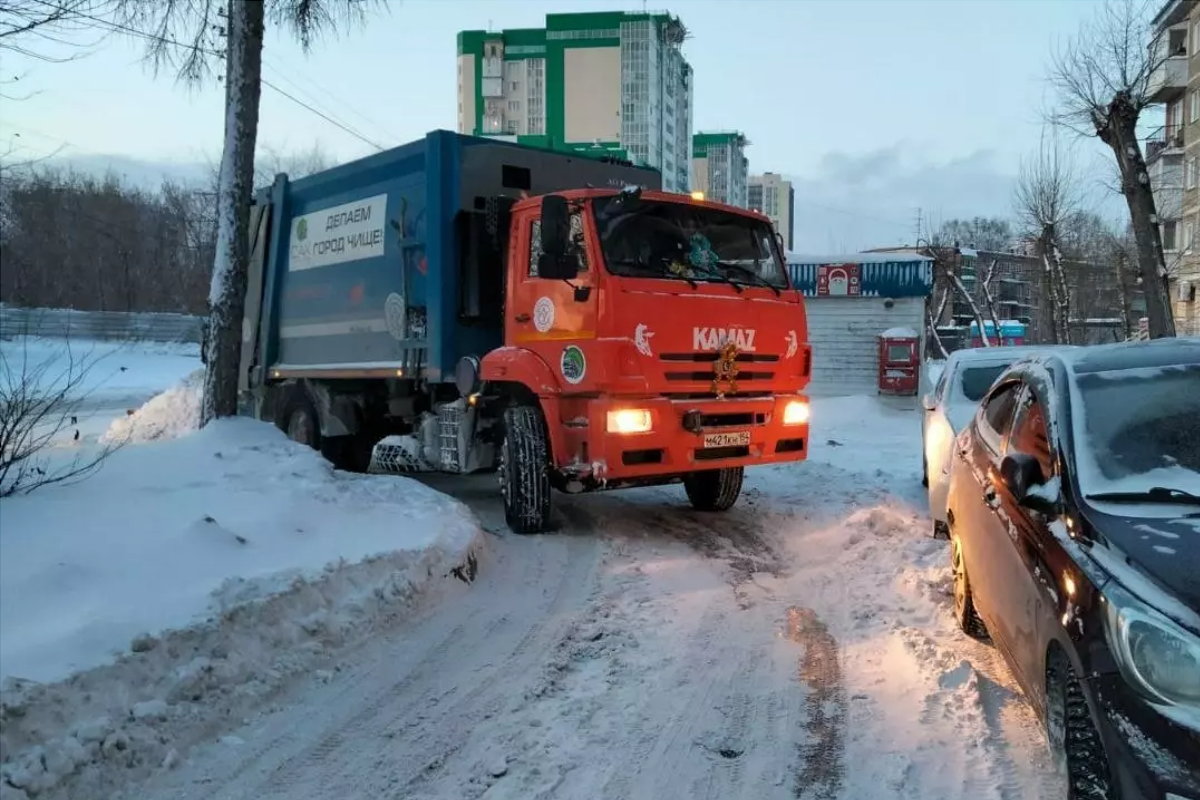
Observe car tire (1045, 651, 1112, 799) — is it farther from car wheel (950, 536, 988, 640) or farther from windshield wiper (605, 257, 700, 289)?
windshield wiper (605, 257, 700, 289)

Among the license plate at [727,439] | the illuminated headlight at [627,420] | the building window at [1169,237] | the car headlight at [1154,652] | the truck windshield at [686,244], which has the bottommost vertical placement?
the car headlight at [1154,652]

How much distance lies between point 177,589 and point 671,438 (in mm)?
3841

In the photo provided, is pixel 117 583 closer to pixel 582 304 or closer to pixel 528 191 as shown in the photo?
pixel 582 304

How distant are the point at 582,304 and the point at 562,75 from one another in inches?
3474

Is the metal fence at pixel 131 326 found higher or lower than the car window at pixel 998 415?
higher

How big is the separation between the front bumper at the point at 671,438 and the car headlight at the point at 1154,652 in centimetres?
459

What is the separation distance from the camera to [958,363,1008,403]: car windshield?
878 centimetres

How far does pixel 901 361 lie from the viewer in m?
22.3

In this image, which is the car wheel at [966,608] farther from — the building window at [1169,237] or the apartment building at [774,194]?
the apartment building at [774,194]

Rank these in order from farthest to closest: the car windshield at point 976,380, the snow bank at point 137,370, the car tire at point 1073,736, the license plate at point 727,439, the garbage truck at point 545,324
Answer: the snow bank at point 137,370 < the car windshield at point 976,380 < the license plate at point 727,439 < the garbage truck at point 545,324 < the car tire at point 1073,736

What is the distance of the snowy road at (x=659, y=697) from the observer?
3504 millimetres

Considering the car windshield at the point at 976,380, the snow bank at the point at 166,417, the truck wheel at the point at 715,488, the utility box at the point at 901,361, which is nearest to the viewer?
the car windshield at the point at 976,380

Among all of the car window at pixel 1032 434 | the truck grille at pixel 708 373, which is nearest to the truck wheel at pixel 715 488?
the truck grille at pixel 708 373

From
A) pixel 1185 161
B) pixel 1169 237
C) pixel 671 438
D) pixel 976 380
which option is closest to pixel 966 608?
pixel 671 438
